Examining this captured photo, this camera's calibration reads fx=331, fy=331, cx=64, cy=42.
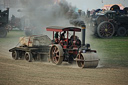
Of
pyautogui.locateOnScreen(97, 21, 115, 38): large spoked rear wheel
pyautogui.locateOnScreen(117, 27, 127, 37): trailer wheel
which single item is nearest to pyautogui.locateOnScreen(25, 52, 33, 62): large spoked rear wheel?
pyautogui.locateOnScreen(97, 21, 115, 38): large spoked rear wheel

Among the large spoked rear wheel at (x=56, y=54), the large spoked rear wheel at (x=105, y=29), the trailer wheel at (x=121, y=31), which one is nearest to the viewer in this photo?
the large spoked rear wheel at (x=56, y=54)

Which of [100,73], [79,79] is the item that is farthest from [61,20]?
[79,79]

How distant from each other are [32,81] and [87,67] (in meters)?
3.99

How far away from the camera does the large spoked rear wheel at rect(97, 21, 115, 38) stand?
111 ft

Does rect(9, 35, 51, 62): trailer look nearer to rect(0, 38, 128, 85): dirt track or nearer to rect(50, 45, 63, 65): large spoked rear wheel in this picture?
rect(50, 45, 63, 65): large spoked rear wheel

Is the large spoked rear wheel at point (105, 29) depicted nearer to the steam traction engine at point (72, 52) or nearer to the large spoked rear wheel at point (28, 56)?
the large spoked rear wheel at point (28, 56)

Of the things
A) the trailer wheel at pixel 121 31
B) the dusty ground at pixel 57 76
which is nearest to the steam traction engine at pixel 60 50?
the dusty ground at pixel 57 76

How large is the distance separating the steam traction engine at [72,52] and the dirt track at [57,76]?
64 centimetres

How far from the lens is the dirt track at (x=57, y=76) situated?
11.3m

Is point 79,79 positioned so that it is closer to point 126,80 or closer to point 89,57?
point 126,80

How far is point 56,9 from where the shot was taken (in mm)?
20391

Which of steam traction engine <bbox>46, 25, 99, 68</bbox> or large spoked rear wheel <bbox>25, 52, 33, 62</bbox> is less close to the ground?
steam traction engine <bbox>46, 25, 99, 68</bbox>

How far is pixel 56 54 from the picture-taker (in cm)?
1602

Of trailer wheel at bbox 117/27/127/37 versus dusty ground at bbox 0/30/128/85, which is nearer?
dusty ground at bbox 0/30/128/85
